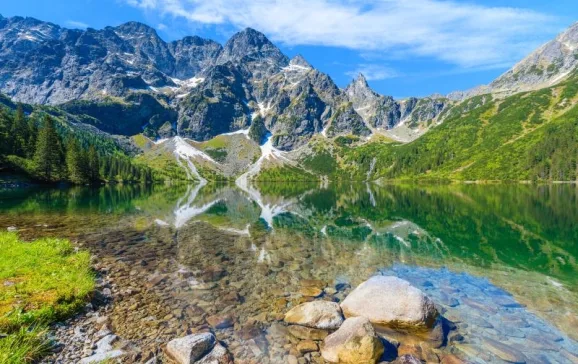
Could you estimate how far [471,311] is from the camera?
1650cm

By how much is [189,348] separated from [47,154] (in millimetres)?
125312

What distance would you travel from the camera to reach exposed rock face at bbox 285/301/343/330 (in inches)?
556

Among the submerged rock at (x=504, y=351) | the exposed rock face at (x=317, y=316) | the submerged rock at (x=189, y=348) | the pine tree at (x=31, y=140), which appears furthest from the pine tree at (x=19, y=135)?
the submerged rock at (x=504, y=351)

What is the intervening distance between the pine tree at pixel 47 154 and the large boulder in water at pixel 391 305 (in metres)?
126

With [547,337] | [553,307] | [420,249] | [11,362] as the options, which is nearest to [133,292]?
[11,362]

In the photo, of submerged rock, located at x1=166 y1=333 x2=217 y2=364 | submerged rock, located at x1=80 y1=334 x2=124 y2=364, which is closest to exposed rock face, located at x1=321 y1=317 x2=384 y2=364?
submerged rock, located at x1=166 y1=333 x2=217 y2=364

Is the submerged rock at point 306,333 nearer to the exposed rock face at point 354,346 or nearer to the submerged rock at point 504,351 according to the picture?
the exposed rock face at point 354,346

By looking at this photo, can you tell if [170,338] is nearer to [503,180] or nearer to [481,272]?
[481,272]

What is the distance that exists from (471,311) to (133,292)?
58.7 ft

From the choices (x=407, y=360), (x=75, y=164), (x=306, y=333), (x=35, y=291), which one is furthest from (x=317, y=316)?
(x=75, y=164)

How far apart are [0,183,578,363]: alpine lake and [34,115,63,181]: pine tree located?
79.1 metres

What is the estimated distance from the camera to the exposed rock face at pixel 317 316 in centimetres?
1412

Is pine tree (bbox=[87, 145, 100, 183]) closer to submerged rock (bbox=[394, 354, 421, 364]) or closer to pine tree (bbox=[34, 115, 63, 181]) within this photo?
pine tree (bbox=[34, 115, 63, 181])

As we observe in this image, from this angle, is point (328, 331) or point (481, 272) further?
point (481, 272)
